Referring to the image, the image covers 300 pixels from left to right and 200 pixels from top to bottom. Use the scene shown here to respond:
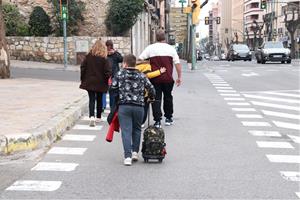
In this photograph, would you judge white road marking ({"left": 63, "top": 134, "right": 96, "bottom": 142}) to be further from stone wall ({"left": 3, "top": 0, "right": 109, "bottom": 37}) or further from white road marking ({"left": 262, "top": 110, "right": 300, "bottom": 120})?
stone wall ({"left": 3, "top": 0, "right": 109, "bottom": 37})

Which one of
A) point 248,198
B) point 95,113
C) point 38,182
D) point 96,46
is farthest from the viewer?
point 95,113

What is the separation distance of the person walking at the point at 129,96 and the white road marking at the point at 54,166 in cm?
73

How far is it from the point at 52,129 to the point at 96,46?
227 cm

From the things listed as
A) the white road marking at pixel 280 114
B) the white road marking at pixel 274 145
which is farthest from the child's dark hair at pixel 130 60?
the white road marking at pixel 280 114

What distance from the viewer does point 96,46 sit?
1055cm

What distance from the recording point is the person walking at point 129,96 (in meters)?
7.37

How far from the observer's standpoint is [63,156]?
26.3 ft

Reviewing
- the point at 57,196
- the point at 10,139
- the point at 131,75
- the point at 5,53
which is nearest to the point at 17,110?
the point at 10,139

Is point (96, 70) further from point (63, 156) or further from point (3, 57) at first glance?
point (3, 57)

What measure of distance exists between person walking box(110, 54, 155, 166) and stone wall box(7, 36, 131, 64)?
22.0 meters

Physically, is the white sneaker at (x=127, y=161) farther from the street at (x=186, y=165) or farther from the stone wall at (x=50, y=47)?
the stone wall at (x=50, y=47)

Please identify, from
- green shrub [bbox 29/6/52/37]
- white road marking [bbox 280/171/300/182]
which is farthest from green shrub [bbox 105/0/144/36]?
white road marking [bbox 280/171/300/182]

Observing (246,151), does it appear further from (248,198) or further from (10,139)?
(10,139)

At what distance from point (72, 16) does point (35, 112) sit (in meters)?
20.0
